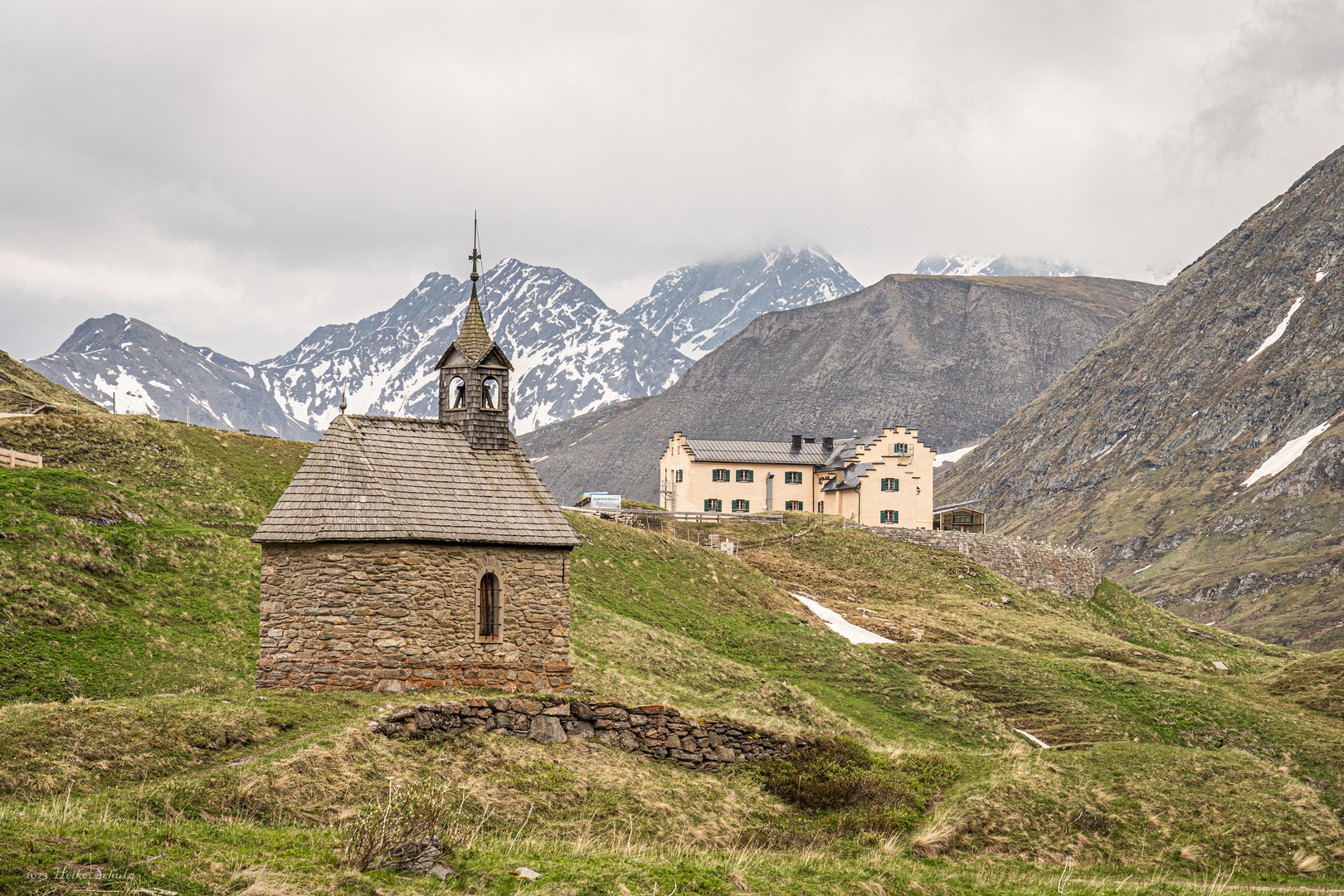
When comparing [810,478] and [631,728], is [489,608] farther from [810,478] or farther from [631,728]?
[810,478]

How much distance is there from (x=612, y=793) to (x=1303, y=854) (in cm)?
1538

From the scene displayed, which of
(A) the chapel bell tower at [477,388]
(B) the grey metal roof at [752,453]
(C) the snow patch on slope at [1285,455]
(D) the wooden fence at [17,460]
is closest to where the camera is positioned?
(A) the chapel bell tower at [477,388]

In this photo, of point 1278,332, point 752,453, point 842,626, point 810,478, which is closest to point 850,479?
point 810,478

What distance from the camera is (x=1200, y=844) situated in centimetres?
2147

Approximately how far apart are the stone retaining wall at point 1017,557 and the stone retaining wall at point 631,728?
51.3 metres

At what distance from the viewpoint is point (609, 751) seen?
2280cm

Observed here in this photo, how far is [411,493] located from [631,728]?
8.59 metres

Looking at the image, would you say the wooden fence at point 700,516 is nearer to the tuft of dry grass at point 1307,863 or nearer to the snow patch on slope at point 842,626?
the snow patch on slope at point 842,626

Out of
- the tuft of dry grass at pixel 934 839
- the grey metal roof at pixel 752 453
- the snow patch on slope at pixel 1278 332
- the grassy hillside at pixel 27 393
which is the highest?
the snow patch on slope at pixel 1278 332

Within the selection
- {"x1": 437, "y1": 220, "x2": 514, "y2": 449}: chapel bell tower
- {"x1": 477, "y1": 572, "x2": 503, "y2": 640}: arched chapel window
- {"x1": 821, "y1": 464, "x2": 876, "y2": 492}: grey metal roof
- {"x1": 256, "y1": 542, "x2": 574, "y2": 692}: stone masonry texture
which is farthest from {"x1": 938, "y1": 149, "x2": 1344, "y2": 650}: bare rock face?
{"x1": 477, "y1": 572, "x2": 503, "y2": 640}: arched chapel window

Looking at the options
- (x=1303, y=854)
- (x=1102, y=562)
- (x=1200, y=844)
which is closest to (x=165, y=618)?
(x=1200, y=844)

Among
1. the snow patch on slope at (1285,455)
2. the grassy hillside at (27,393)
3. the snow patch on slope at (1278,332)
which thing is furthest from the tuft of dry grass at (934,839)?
the snow patch on slope at (1278,332)

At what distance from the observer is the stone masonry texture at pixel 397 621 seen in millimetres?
23672

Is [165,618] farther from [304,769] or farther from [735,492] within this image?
[735,492]
